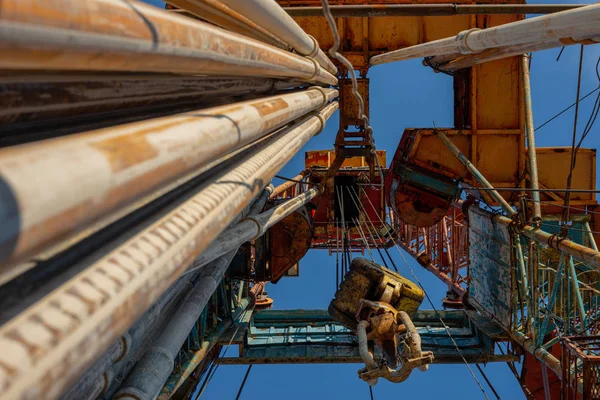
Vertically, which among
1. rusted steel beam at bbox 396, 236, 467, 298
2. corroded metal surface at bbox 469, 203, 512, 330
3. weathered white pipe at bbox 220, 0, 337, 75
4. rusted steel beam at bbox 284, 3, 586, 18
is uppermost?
rusted steel beam at bbox 284, 3, 586, 18

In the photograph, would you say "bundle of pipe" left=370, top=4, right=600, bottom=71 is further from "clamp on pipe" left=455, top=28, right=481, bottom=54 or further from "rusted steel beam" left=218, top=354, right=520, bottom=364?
"rusted steel beam" left=218, top=354, right=520, bottom=364

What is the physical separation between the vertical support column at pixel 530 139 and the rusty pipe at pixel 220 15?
6.58m

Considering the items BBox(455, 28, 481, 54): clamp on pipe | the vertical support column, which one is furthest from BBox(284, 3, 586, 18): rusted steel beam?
the vertical support column

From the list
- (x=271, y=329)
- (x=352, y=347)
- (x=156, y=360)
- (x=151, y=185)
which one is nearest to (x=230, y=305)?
(x=271, y=329)

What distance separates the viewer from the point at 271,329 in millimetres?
12023

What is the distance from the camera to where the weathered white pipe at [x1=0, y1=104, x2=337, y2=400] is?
1.13 meters

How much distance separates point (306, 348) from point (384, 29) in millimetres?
8023

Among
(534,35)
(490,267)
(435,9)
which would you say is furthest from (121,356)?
(490,267)

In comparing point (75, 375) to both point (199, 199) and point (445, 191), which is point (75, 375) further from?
point (445, 191)

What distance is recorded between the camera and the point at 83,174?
1256 millimetres

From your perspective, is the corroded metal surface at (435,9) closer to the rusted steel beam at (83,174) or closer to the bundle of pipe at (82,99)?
the bundle of pipe at (82,99)

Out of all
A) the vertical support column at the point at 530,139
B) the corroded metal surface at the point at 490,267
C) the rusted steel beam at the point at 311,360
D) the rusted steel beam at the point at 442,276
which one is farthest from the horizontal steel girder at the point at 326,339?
the vertical support column at the point at 530,139

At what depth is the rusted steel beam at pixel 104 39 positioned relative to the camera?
119 centimetres

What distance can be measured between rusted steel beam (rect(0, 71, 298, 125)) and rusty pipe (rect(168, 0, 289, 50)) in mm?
465
